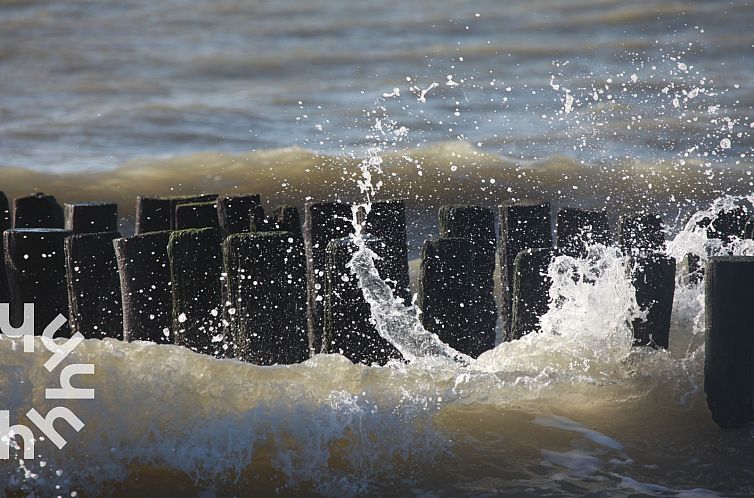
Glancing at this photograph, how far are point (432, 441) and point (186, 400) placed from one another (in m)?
1.22

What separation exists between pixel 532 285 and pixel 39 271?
2664 mm

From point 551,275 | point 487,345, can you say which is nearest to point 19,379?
point 487,345

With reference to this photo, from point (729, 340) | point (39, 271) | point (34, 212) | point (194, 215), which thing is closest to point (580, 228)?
point (729, 340)

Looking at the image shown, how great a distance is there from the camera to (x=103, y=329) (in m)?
5.18

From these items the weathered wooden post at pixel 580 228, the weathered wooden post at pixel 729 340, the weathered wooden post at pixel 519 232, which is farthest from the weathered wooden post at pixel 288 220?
the weathered wooden post at pixel 729 340

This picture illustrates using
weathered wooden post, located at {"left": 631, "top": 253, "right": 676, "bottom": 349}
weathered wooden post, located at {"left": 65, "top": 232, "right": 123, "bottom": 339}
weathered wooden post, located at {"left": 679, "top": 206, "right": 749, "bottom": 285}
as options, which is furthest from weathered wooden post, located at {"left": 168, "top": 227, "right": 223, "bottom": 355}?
weathered wooden post, located at {"left": 679, "top": 206, "right": 749, "bottom": 285}

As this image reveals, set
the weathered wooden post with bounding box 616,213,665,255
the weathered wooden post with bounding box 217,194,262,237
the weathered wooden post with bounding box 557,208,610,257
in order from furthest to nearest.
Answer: the weathered wooden post with bounding box 616,213,665,255 → the weathered wooden post with bounding box 557,208,610,257 → the weathered wooden post with bounding box 217,194,262,237

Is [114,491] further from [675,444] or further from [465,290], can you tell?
[675,444]

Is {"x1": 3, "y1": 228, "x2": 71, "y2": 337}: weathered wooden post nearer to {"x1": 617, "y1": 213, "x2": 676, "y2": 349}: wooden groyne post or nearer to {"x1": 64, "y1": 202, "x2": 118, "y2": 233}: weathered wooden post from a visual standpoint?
{"x1": 64, "y1": 202, "x2": 118, "y2": 233}: weathered wooden post

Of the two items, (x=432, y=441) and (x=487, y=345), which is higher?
(x=487, y=345)

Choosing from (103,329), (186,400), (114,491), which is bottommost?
(114,491)

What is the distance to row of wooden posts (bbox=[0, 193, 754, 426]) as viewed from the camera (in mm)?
4836

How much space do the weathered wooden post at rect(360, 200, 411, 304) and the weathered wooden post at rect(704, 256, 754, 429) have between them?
5.14 feet

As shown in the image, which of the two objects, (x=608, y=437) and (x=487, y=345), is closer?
(x=608, y=437)
